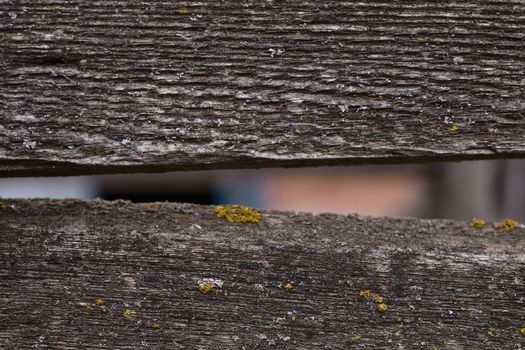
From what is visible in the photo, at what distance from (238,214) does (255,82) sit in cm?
25

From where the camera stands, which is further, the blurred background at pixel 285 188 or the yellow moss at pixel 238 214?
the blurred background at pixel 285 188

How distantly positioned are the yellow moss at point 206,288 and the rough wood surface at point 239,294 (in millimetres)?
11

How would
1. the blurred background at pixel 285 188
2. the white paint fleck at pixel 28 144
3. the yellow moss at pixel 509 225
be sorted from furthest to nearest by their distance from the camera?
the blurred background at pixel 285 188 → the yellow moss at pixel 509 225 → the white paint fleck at pixel 28 144

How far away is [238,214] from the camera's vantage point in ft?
3.99

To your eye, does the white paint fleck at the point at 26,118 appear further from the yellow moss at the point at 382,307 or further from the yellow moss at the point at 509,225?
the yellow moss at the point at 509,225

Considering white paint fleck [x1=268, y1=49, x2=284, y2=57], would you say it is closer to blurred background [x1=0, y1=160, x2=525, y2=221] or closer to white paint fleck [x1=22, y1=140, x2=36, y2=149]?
white paint fleck [x1=22, y1=140, x2=36, y2=149]

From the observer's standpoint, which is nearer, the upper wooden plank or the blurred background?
the upper wooden plank

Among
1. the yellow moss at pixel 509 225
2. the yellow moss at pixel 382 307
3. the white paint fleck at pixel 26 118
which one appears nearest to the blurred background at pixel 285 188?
the yellow moss at pixel 509 225

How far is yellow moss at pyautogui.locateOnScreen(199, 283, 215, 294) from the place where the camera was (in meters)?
1.16

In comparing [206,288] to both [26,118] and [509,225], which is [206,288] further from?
[509,225]

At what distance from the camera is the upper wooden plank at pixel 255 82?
3.68 feet

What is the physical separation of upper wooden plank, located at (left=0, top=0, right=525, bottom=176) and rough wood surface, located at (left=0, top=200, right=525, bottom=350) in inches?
6.1

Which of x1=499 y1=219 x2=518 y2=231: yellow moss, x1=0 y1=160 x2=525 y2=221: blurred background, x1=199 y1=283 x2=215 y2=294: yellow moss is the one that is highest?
x1=499 y1=219 x2=518 y2=231: yellow moss

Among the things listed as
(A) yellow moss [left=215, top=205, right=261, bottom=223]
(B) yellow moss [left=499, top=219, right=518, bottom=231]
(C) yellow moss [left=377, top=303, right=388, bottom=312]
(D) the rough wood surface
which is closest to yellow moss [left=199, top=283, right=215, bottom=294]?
(D) the rough wood surface
